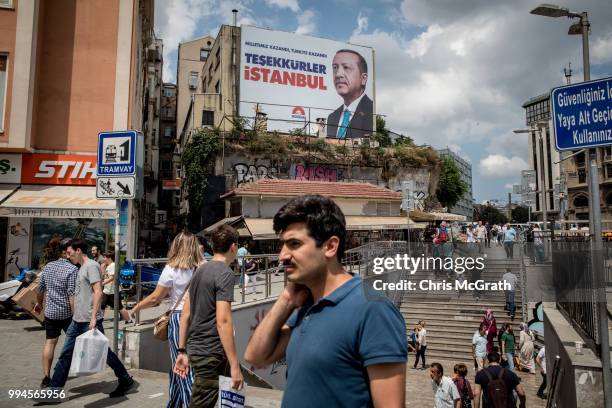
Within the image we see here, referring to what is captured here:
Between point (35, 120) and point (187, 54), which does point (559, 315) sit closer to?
point (35, 120)

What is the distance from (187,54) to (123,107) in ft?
112

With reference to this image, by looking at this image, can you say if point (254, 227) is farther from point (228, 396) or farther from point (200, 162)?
point (228, 396)

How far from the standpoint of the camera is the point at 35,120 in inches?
596

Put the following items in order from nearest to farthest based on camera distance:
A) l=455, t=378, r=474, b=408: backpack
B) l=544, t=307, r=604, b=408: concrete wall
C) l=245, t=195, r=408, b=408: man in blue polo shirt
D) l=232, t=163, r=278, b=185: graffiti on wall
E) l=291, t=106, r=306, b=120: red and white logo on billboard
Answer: l=245, t=195, r=408, b=408: man in blue polo shirt < l=544, t=307, r=604, b=408: concrete wall < l=455, t=378, r=474, b=408: backpack < l=232, t=163, r=278, b=185: graffiti on wall < l=291, t=106, r=306, b=120: red and white logo on billboard

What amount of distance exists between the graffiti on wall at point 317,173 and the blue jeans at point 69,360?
22188mm

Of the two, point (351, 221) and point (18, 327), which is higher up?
point (351, 221)

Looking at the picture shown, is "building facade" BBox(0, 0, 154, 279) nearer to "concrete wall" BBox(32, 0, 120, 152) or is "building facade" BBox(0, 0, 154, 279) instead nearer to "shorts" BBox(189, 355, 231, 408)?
"concrete wall" BBox(32, 0, 120, 152)

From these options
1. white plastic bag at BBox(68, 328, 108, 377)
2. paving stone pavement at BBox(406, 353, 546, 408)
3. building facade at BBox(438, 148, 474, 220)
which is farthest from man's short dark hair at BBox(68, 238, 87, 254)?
building facade at BBox(438, 148, 474, 220)

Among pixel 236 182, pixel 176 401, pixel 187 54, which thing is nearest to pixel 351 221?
pixel 236 182

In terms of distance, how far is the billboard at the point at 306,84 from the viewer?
3098 cm

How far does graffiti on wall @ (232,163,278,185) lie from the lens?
25.9m

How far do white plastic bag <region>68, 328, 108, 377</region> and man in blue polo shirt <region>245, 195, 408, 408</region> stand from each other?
3519 mm

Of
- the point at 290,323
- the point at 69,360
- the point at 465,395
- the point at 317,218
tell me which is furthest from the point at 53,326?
the point at 465,395

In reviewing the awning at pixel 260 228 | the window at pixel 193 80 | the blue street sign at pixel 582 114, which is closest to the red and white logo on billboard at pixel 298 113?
the awning at pixel 260 228
